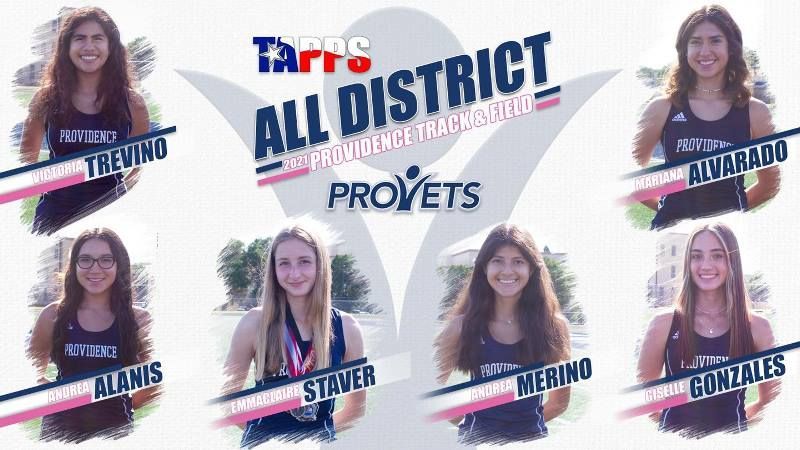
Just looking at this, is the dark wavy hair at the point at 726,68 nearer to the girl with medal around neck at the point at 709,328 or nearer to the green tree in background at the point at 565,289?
the girl with medal around neck at the point at 709,328

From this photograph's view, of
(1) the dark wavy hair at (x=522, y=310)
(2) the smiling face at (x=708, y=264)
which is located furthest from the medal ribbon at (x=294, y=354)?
(2) the smiling face at (x=708, y=264)

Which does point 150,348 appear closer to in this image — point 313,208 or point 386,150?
point 313,208

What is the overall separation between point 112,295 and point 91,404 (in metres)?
0.67

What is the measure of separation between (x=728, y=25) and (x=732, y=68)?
259 millimetres

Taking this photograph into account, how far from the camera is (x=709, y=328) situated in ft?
21.3

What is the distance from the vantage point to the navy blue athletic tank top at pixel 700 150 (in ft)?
21.5

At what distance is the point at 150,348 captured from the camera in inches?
253

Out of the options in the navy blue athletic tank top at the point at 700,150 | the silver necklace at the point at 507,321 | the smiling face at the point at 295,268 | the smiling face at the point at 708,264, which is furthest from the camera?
the navy blue athletic tank top at the point at 700,150

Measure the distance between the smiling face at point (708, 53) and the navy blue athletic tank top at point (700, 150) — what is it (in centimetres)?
21

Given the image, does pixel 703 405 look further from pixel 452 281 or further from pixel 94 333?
pixel 94 333

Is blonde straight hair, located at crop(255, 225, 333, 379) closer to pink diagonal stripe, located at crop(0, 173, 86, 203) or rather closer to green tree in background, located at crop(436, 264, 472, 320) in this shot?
green tree in background, located at crop(436, 264, 472, 320)

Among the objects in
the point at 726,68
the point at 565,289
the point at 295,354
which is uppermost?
the point at 726,68

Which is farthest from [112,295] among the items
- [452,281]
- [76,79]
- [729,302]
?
[729,302]

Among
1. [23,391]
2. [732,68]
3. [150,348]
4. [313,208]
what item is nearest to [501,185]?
[313,208]
